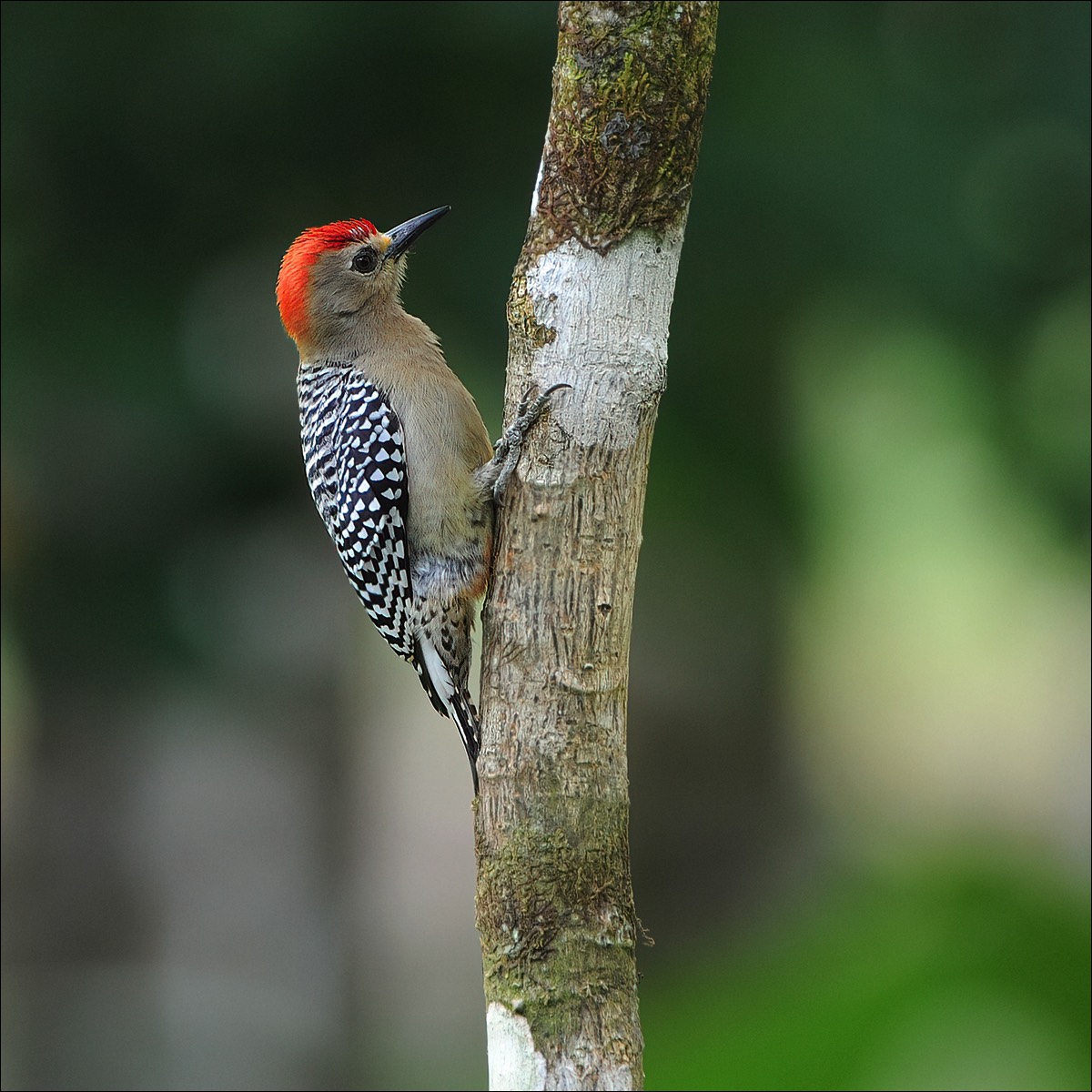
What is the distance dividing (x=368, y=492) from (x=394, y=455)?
0.16 metres

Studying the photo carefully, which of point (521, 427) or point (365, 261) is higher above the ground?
point (365, 261)

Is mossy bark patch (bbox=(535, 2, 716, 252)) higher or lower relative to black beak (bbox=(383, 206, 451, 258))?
lower

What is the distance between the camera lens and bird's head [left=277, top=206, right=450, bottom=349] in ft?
16.2

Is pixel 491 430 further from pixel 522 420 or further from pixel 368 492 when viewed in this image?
pixel 522 420

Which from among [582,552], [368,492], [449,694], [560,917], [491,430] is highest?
[491,430]

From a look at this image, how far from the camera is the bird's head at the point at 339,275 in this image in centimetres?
494

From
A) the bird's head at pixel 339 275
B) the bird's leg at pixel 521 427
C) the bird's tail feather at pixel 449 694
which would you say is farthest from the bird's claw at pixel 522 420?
the bird's head at pixel 339 275

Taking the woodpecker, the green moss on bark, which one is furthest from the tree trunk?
the woodpecker

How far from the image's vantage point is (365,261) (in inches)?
197

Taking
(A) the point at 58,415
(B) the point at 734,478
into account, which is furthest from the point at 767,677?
(A) the point at 58,415

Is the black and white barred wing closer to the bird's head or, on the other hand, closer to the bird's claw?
the bird's head

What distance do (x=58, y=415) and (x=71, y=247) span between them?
0.98 meters

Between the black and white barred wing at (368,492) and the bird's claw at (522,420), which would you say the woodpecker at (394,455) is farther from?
the bird's claw at (522,420)

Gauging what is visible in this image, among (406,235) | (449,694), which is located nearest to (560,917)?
(449,694)
